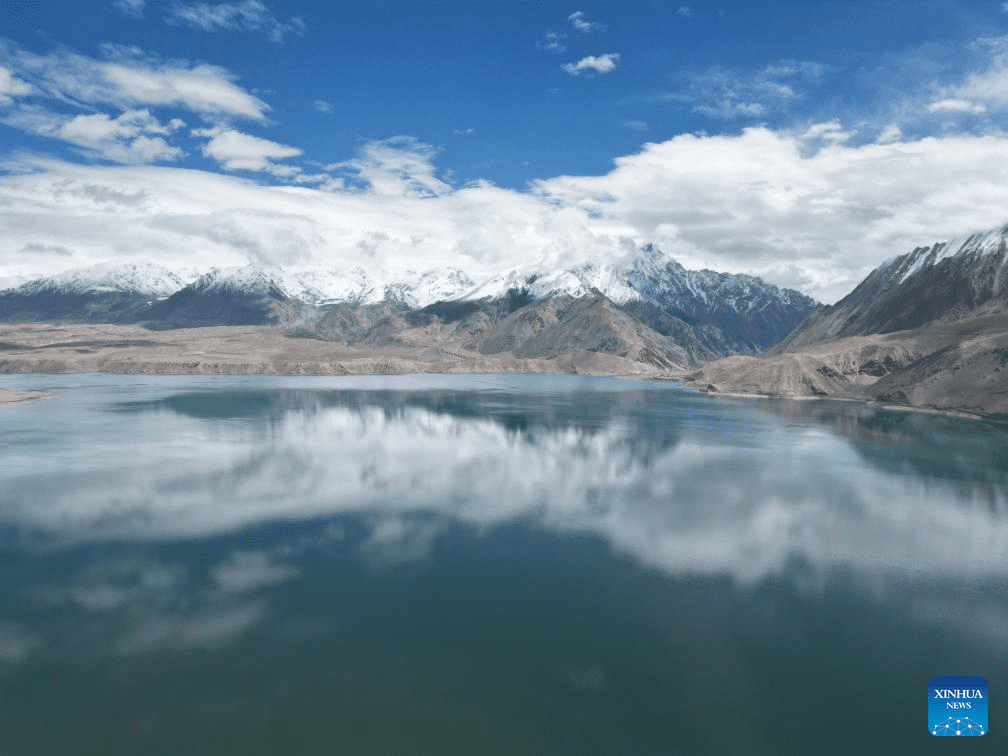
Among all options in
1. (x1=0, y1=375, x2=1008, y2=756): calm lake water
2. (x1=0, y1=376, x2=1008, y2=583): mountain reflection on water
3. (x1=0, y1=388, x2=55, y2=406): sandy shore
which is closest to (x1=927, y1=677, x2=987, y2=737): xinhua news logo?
(x1=0, y1=375, x2=1008, y2=756): calm lake water

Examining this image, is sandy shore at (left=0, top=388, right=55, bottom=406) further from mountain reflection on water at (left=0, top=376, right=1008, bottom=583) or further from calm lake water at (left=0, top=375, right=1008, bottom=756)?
calm lake water at (left=0, top=375, right=1008, bottom=756)

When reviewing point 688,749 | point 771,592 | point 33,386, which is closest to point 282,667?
point 688,749

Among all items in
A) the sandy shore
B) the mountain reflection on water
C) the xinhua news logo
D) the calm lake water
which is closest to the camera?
the calm lake water

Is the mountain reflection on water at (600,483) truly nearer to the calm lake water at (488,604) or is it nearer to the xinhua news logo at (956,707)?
the calm lake water at (488,604)

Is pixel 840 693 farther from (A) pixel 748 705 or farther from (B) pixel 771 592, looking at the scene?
(B) pixel 771 592

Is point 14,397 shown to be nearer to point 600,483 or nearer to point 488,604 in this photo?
point 600,483

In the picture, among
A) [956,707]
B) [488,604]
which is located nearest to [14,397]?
[488,604]
